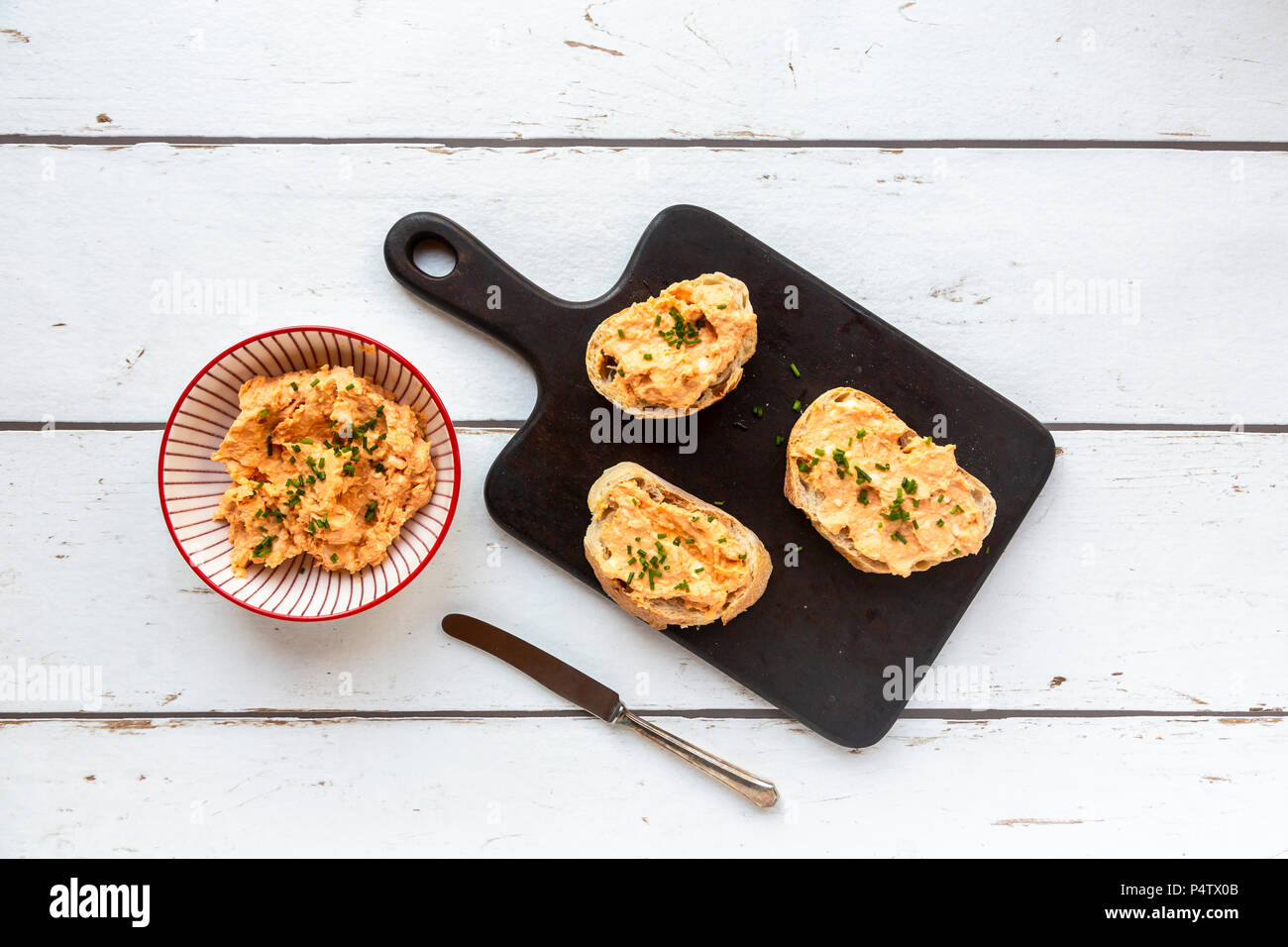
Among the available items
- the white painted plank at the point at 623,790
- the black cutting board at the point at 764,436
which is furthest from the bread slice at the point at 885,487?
the white painted plank at the point at 623,790

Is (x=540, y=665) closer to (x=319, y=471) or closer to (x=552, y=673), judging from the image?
(x=552, y=673)

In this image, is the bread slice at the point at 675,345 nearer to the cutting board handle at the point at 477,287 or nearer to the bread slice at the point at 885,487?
the cutting board handle at the point at 477,287

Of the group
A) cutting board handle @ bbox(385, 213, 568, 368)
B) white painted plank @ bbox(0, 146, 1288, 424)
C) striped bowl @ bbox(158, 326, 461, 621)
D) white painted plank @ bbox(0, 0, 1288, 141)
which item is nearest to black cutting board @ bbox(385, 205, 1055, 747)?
cutting board handle @ bbox(385, 213, 568, 368)

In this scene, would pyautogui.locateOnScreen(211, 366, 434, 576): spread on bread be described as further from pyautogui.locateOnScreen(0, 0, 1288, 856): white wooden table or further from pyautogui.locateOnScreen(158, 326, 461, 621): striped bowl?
pyautogui.locateOnScreen(0, 0, 1288, 856): white wooden table

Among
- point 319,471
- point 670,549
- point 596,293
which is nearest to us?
point 319,471

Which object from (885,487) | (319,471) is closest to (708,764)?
(885,487)

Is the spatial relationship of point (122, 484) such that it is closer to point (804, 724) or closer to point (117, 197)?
point (117, 197)
